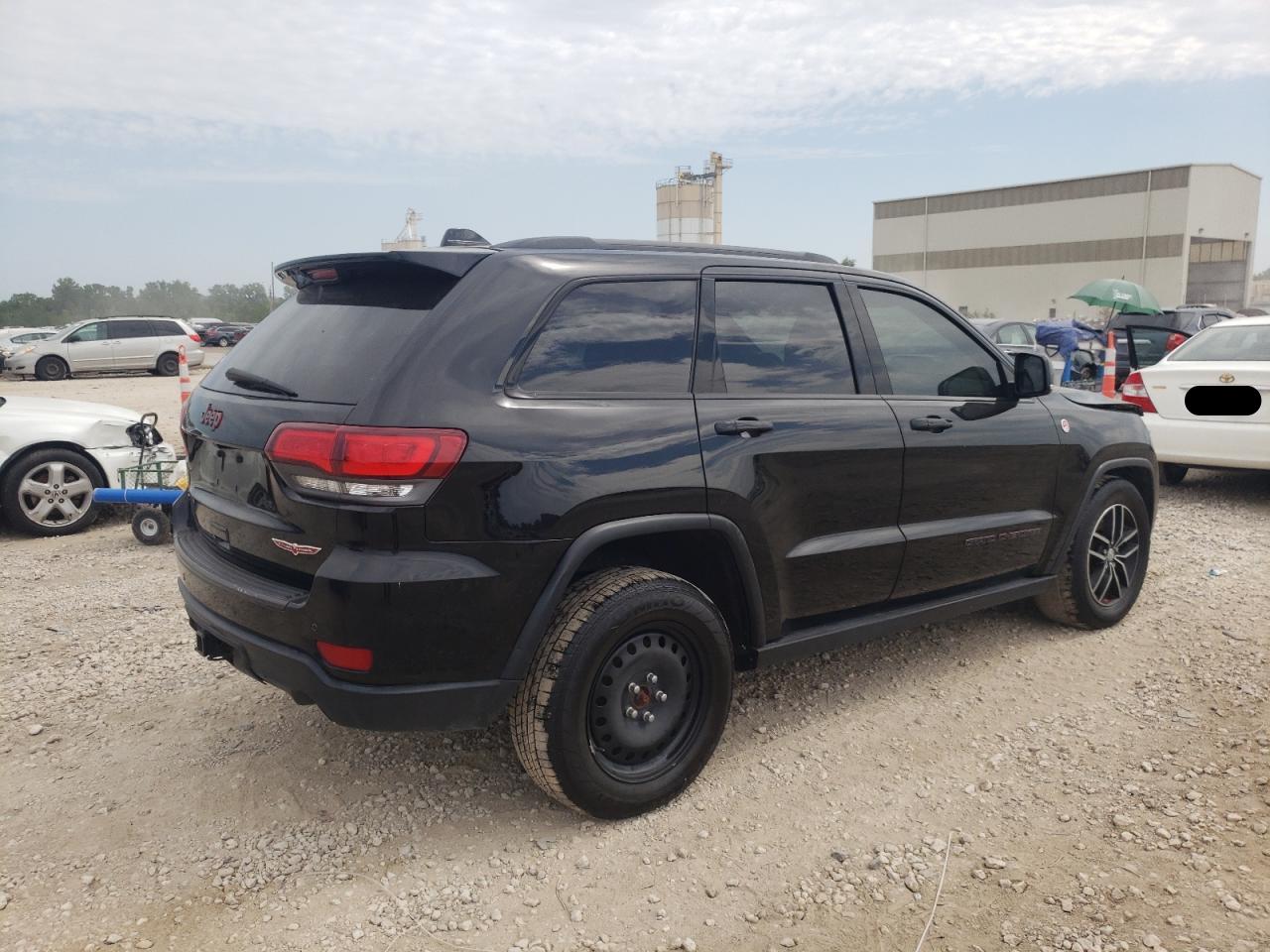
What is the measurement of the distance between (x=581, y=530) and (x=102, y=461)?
5513 mm

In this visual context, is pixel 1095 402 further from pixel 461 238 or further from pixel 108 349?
pixel 108 349

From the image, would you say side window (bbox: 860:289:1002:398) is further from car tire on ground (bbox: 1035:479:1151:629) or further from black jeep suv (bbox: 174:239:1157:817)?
car tire on ground (bbox: 1035:479:1151:629)

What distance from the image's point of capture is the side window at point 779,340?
331cm

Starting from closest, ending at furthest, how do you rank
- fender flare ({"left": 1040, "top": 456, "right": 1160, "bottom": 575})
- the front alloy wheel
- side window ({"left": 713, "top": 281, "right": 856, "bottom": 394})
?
side window ({"left": 713, "top": 281, "right": 856, "bottom": 394}), fender flare ({"left": 1040, "top": 456, "right": 1160, "bottom": 575}), the front alloy wheel

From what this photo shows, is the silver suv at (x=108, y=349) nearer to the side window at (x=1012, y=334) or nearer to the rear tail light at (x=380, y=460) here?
the side window at (x=1012, y=334)

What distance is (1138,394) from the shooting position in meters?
7.92

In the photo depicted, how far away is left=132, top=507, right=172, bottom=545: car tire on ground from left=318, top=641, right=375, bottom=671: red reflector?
14.2 ft

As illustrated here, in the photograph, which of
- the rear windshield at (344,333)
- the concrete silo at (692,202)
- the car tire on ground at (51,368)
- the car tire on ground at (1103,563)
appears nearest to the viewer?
the rear windshield at (344,333)

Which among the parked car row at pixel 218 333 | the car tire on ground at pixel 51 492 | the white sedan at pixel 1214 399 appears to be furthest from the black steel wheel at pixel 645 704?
the parked car row at pixel 218 333

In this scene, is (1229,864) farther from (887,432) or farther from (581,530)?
(581,530)

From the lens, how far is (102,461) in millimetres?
6938

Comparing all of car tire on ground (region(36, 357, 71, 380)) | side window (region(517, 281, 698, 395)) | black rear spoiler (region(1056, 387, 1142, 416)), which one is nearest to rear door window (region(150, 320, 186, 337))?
car tire on ground (region(36, 357, 71, 380))

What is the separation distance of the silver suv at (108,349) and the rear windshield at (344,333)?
983 inches

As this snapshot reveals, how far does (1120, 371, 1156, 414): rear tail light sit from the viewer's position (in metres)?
7.78
